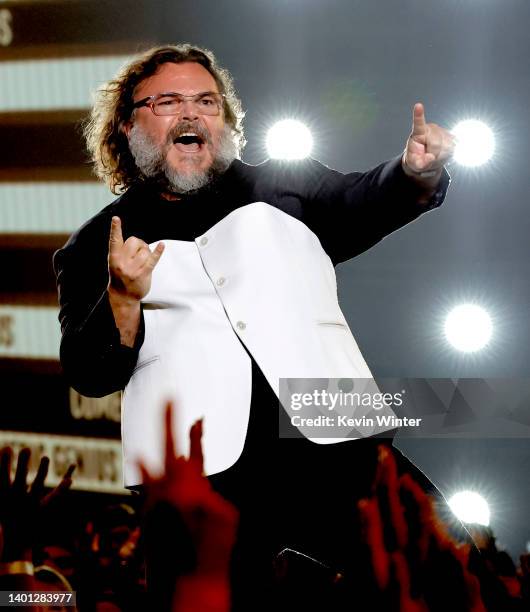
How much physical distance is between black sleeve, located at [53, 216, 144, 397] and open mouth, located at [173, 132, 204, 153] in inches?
8.4

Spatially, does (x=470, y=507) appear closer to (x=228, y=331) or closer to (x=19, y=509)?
(x=228, y=331)

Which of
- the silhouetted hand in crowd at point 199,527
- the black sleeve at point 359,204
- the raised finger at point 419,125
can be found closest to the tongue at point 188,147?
the black sleeve at point 359,204

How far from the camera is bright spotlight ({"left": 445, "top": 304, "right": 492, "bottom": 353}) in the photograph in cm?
190

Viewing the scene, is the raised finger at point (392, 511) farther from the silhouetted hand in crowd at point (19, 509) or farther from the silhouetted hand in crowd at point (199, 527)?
the silhouetted hand in crowd at point (19, 509)

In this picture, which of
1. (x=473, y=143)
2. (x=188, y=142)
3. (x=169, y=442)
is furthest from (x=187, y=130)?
(x=473, y=143)

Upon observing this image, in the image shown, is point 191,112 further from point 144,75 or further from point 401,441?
point 401,441

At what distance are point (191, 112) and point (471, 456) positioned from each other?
1.01 m

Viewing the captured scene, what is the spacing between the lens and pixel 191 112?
1559mm

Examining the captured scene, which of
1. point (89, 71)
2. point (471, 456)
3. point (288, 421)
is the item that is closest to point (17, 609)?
point (288, 421)

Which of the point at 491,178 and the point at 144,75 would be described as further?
the point at 491,178

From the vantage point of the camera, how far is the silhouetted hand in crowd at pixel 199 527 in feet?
4.02

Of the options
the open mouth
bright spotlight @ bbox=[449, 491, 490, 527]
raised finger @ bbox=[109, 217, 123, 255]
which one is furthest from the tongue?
bright spotlight @ bbox=[449, 491, 490, 527]

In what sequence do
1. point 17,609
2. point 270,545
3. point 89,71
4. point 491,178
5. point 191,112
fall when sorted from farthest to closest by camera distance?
point 89,71, point 491,178, point 191,112, point 17,609, point 270,545

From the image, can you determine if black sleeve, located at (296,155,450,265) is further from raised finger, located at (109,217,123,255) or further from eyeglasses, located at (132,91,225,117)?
raised finger, located at (109,217,123,255)
